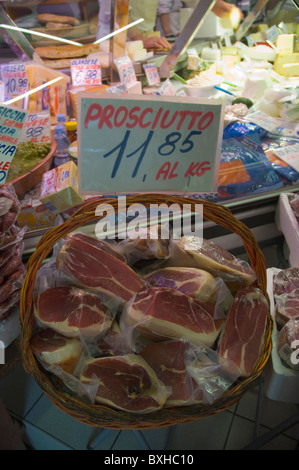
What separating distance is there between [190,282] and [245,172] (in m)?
1.08

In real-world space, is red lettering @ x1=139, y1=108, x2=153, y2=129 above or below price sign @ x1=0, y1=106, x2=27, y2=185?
above

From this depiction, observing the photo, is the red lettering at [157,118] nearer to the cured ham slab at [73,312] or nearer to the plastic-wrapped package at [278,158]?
the cured ham slab at [73,312]

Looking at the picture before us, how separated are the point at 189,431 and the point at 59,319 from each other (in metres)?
1.14

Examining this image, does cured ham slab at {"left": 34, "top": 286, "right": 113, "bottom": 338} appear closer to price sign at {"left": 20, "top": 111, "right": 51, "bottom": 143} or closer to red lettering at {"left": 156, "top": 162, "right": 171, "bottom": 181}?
red lettering at {"left": 156, "top": 162, "right": 171, "bottom": 181}

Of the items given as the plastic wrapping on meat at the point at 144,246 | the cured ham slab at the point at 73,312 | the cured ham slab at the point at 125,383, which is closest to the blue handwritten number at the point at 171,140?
the plastic wrapping on meat at the point at 144,246

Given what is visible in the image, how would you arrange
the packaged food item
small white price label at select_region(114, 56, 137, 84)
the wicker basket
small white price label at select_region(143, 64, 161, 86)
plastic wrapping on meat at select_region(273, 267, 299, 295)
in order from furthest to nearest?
small white price label at select_region(143, 64, 161, 86)
small white price label at select_region(114, 56, 137, 84)
the packaged food item
plastic wrapping on meat at select_region(273, 267, 299, 295)
the wicker basket

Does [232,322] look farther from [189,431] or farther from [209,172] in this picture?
[189,431]

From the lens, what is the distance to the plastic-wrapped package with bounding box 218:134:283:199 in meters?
1.94

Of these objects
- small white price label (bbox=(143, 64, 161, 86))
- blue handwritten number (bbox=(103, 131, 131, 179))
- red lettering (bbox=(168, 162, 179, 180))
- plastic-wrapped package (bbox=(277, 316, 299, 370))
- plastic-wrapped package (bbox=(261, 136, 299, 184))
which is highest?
small white price label (bbox=(143, 64, 161, 86))

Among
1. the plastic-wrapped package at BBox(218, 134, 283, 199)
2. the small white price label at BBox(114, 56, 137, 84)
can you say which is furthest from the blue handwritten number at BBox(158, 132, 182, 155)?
the small white price label at BBox(114, 56, 137, 84)

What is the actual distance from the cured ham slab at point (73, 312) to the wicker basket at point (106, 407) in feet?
0.18

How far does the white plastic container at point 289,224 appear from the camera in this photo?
1689 mm

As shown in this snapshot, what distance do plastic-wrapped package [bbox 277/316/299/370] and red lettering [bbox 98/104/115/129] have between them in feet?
2.98
